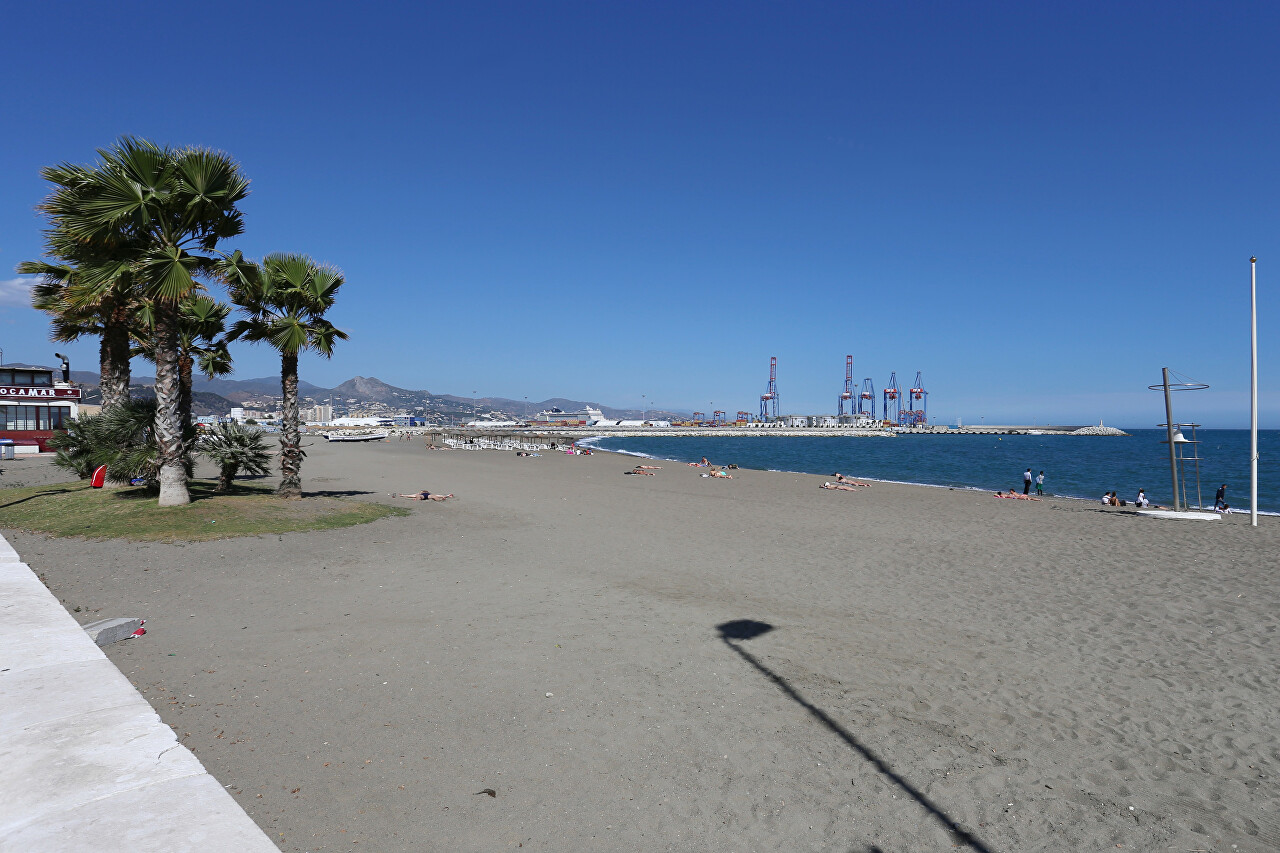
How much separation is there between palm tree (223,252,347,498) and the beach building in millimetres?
26714

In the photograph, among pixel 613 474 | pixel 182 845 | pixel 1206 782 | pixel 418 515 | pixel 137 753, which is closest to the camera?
pixel 182 845

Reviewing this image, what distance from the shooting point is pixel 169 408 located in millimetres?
12641

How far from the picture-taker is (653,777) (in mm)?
4121

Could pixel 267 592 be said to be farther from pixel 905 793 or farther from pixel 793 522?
pixel 793 522

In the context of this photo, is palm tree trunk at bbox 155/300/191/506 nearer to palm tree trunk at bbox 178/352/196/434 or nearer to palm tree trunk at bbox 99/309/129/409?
palm tree trunk at bbox 178/352/196/434

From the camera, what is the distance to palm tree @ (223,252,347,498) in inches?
612

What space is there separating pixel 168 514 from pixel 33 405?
1312 inches

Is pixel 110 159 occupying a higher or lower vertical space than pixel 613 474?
higher

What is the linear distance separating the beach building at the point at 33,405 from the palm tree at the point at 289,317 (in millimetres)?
26714

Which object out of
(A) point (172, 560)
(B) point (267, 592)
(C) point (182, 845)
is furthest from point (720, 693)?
(A) point (172, 560)

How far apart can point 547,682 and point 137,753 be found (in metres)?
2.82

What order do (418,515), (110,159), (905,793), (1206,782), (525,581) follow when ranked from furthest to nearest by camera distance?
1. (418,515)
2. (110,159)
3. (525,581)
4. (1206,782)
5. (905,793)

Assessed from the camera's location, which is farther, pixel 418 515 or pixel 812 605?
pixel 418 515

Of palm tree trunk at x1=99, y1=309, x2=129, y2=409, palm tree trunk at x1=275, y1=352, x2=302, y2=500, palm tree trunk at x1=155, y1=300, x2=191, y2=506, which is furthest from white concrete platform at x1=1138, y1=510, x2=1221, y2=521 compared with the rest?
palm tree trunk at x1=99, y1=309, x2=129, y2=409
